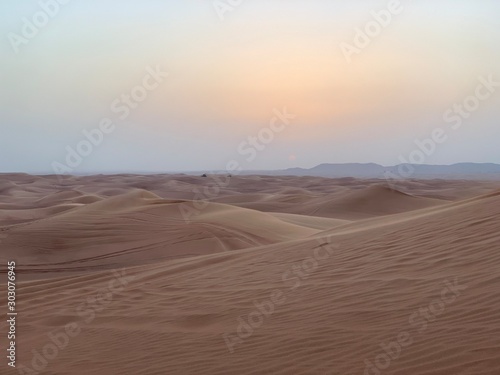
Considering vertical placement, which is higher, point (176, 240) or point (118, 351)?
point (176, 240)

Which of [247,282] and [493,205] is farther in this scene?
[493,205]

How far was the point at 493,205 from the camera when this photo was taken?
7.48 m

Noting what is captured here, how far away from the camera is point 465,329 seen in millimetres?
3779

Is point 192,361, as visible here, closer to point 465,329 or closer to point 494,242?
point 465,329

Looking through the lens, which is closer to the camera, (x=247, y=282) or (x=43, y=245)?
(x=247, y=282)

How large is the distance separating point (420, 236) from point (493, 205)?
1.33 metres

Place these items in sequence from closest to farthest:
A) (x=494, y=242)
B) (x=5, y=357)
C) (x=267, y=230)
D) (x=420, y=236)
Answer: (x=5, y=357), (x=494, y=242), (x=420, y=236), (x=267, y=230)

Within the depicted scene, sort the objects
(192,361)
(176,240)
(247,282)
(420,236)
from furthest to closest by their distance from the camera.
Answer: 1. (176,240)
2. (420,236)
3. (247,282)
4. (192,361)

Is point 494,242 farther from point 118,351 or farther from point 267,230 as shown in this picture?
point 267,230

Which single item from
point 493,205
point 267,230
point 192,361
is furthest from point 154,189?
point 192,361

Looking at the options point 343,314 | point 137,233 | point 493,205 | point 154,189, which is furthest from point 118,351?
point 154,189

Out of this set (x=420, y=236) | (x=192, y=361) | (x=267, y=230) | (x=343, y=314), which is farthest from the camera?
(x=267, y=230)

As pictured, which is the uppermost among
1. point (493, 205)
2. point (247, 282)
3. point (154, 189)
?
point (154, 189)

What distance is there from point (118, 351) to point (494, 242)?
3.92 m
